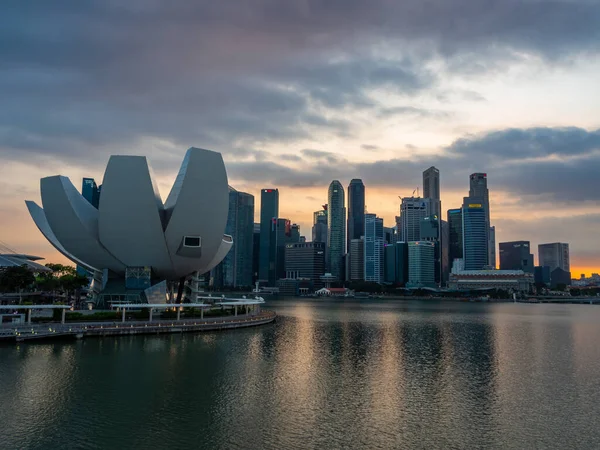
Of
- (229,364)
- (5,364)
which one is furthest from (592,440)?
(5,364)

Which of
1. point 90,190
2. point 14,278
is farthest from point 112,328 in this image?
point 90,190

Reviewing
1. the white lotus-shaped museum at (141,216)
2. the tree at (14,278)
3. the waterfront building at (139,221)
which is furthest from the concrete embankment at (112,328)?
the tree at (14,278)

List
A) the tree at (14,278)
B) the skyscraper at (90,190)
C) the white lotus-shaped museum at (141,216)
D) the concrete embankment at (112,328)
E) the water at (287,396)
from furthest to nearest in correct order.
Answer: the skyscraper at (90,190), the tree at (14,278), the white lotus-shaped museum at (141,216), the concrete embankment at (112,328), the water at (287,396)

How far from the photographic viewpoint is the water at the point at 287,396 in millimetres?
19484

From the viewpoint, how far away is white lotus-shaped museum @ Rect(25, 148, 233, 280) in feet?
172

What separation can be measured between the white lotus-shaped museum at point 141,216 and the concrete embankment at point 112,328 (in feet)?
31.6

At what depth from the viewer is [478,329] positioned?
6744 centimetres

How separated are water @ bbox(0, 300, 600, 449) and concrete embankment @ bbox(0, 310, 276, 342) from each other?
88.5 inches

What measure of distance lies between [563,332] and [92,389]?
62.4 m

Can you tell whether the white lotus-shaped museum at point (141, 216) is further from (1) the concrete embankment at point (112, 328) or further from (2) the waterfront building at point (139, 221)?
(1) the concrete embankment at point (112, 328)

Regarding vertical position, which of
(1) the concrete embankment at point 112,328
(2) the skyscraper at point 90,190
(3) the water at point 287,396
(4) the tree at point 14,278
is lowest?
(3) the water at point 287,396

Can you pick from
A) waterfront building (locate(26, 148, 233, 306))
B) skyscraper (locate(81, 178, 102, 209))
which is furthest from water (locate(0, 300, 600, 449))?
skyscraper (locate(81, 178, 102, 209))

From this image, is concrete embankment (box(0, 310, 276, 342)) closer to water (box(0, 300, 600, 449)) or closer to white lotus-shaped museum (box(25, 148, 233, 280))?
water (box(0, 300, 600, 449))

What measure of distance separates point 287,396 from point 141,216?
1372 inches
